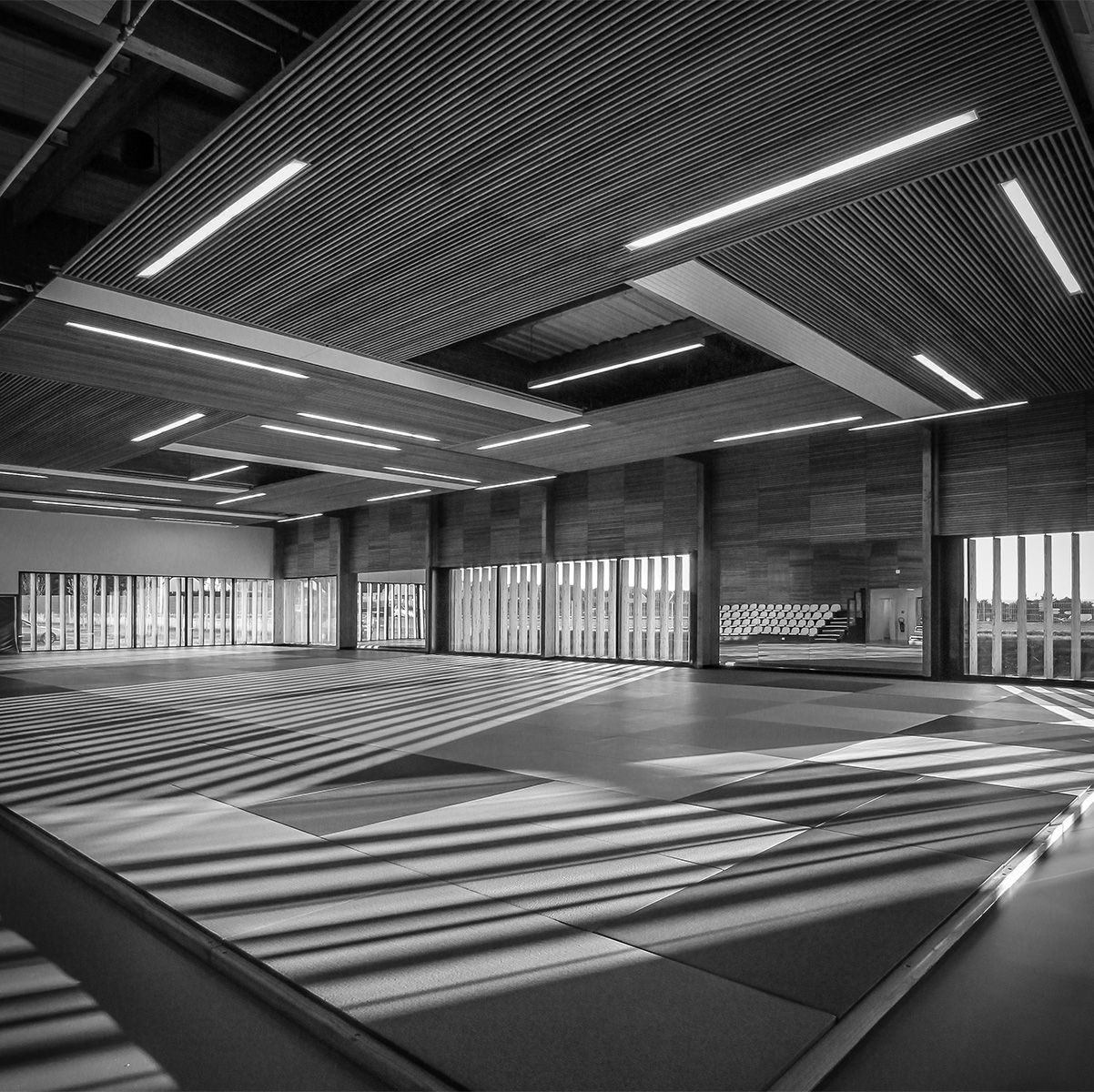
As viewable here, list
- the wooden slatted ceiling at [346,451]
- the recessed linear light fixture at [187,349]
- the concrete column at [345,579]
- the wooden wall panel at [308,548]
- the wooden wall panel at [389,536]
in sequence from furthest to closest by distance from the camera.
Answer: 1. the wooden wall panel at [308,548]
2. the concrete column at [345,579]
3. the wooden wall panel at [389,536]
4. the wooden slatted ceiling at [346,451]
5. the recessed linear light fixture at [187,349]

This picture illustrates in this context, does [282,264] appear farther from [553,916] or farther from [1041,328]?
[1041,328]

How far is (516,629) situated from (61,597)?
17.8 meters

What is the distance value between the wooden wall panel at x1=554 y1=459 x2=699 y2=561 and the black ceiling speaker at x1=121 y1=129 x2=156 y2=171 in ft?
48.4

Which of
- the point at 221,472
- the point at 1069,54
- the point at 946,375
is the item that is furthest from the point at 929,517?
the point at 221,472

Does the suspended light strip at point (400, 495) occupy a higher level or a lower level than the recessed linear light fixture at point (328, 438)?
lower

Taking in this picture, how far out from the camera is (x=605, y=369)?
14445 millimetres

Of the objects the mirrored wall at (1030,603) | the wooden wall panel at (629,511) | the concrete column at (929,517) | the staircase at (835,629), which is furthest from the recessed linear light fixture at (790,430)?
the staircase at (835,629)

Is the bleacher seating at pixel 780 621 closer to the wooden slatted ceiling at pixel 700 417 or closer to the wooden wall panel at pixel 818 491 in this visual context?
the wooden wall panel at pixel 818 491

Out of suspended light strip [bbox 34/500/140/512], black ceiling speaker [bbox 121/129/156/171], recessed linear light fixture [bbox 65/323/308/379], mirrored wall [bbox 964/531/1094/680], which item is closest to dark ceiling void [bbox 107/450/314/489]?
suspended light strip [bbox 34/500/140/512]

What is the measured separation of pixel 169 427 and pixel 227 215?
997cm

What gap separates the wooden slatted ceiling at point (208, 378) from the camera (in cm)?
1075

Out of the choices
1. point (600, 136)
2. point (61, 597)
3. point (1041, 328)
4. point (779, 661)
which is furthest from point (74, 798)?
point (61, 597)

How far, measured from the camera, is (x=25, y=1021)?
11.2ft

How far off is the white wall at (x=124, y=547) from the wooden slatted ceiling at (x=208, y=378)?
19.2 metres
